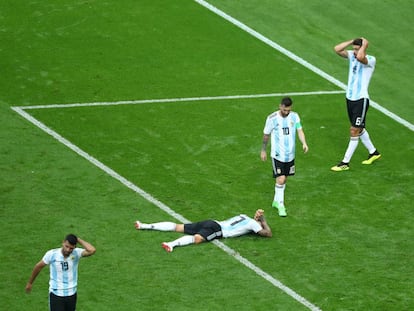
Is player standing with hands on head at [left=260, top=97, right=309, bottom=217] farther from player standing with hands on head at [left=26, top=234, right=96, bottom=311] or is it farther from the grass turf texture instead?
player standing with hands on head at [left=26, top=234, right=96, bottom=311]

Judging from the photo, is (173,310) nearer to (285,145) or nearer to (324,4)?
(285,145)

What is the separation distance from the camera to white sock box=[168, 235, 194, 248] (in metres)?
20.7

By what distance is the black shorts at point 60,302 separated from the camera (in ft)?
56.8

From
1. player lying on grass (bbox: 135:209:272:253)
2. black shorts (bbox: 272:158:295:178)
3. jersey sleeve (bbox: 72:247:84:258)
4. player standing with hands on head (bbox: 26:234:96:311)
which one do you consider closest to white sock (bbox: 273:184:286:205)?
black shorts (bbox: 272:158:295:178)

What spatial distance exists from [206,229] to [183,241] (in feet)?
1.56

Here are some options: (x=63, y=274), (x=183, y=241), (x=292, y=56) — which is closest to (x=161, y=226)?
Answer: (x=183, y=241)

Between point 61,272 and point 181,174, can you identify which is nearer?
point 61,272

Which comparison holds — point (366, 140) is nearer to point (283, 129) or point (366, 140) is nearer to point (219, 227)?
point (283, 129)

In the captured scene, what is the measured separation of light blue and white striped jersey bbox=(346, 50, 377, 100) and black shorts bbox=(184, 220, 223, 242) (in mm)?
4851

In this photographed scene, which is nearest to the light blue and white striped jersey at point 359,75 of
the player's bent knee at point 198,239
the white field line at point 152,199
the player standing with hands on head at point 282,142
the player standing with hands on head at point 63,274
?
the player standing with hands on head at point 282,142

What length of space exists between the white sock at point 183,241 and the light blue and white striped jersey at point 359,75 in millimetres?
5306

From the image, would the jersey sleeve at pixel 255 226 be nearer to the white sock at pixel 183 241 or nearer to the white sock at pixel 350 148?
the white sock at pixel 183 241

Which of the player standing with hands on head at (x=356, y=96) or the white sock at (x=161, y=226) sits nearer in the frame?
the white sock at (x=161, y=226)

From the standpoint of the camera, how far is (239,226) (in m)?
21.2
